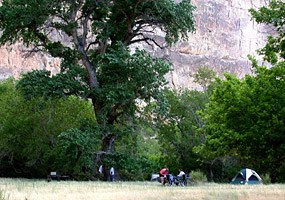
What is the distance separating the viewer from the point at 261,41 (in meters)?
136

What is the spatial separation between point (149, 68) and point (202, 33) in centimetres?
10422

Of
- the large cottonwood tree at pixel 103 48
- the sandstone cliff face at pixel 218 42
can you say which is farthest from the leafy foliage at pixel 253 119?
the sandstone cliff face at pixel 218 42

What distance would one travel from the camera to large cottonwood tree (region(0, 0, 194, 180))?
25053 millimetres

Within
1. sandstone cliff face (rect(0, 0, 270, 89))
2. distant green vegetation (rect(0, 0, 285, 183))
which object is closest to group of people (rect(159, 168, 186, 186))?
distant green vegetation (rect(0, 0, 285, 183))

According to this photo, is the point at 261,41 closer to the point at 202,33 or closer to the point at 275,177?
the point at 202,33

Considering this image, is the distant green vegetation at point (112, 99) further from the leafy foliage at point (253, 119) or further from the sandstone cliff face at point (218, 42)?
the sandstone cliff face at point (218, 42)

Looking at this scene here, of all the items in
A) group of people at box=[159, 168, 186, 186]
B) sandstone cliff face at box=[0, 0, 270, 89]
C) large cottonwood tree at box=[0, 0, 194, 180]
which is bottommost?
group of people at box=[159, 168, 186, 186]

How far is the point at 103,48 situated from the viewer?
2705cm

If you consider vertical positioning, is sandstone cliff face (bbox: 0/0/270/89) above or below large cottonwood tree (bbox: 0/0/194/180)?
above

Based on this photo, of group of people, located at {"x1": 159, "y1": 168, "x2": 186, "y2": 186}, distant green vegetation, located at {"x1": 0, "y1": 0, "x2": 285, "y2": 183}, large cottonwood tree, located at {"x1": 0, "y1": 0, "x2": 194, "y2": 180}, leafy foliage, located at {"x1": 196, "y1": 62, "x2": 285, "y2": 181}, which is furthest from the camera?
leafy foliage, located at {"x1": 196, "y1": 62, "x2": 285, "y2": 181}

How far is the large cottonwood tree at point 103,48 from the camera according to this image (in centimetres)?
2505

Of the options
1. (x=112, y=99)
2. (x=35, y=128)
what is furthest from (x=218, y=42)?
(x=112, y=99)

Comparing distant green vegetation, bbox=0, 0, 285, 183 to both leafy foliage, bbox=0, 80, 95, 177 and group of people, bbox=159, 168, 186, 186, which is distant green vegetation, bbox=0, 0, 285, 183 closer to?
leafy foliage, bbox=0, 80, 95, 177

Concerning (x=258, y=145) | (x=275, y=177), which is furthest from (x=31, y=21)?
(x=275, y=177)
